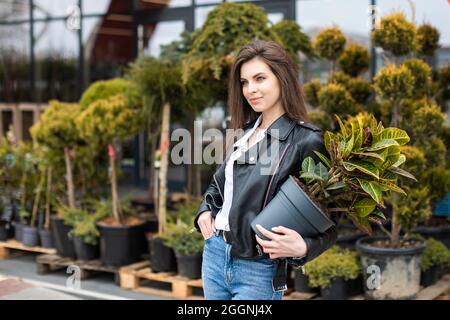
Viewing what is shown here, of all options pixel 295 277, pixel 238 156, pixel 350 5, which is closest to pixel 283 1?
pixel 350 5

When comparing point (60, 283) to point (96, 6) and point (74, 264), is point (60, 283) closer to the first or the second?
point (74, 264)

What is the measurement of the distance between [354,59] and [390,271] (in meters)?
1.60

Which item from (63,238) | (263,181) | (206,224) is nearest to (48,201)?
(63,238)

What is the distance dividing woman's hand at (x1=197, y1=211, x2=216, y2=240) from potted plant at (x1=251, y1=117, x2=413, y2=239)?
263mm

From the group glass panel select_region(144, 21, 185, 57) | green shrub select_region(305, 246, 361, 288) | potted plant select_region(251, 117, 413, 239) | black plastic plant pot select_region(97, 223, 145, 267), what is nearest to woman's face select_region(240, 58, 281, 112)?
potted plant select_region(251, 117, 413, 239)

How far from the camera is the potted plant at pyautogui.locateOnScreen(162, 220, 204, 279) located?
4598 mm

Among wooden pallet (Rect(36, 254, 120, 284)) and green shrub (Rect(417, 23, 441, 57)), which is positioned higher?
green shrub (Rect(417, 23, 441, 57))

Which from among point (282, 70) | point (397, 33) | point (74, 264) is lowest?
point (74, 264)

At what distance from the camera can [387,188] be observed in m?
2.03

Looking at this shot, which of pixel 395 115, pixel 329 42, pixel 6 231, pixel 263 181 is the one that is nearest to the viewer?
pixel 263 181

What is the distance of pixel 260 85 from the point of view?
7.23 ft

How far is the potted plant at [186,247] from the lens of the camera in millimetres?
4598

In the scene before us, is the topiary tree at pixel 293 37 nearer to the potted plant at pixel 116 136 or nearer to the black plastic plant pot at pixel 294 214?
the potted plant at pixel 116 136

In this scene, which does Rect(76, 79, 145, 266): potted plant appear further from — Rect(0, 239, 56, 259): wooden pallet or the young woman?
the young woman
